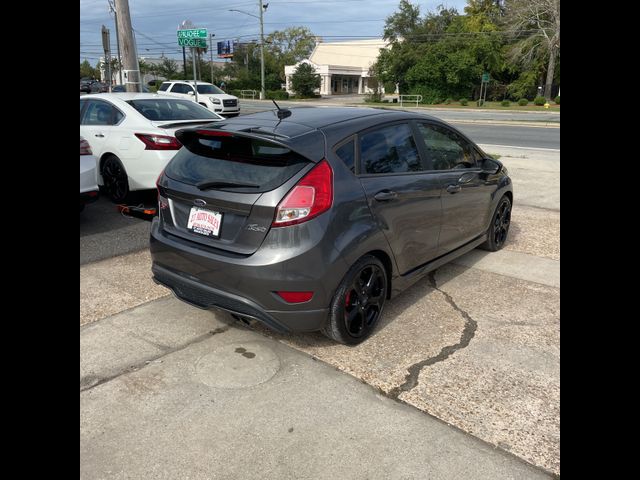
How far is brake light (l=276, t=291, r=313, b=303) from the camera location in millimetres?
3207

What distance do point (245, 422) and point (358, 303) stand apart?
116cm

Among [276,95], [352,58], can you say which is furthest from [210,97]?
[352,58]

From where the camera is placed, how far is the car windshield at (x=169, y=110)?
7.35 metres

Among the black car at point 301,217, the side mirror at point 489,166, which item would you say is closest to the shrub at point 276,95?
the side mirror at point 489,166

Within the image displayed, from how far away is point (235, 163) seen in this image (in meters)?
3.43

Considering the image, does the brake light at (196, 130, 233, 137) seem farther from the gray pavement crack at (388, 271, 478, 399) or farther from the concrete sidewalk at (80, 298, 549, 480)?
the gray pavement crack at (388, 271, 478, 399)

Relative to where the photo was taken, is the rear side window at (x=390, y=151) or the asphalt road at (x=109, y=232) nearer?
the rear side window at (x=390, y=151)

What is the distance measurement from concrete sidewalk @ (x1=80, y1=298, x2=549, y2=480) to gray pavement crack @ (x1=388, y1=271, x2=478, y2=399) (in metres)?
0.16

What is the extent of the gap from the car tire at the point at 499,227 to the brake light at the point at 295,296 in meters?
2.99

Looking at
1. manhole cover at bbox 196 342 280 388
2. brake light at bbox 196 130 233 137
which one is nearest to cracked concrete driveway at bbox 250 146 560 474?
manhole cover at bbox 196 342 280 388

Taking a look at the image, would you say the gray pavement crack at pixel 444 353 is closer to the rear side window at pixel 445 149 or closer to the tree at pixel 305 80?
the rear side window at pixel 445 149
